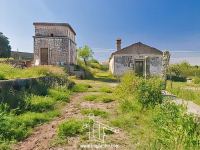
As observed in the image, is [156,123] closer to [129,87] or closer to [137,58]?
[129,87]

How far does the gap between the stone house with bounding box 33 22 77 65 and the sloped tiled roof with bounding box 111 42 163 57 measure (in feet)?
21.7

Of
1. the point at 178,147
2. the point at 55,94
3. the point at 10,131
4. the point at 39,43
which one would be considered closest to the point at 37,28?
Answer: the point at 39,43

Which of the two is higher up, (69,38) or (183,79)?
(69,38)

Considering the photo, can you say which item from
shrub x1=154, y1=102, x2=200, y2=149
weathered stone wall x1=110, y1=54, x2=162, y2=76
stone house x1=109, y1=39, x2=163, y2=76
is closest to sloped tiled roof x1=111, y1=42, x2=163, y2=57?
stone house x1=109, y1=39, x2=163, y2=76

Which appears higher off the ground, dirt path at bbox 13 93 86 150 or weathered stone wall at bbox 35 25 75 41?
weathered stone wall at bbox 35 25 75 41

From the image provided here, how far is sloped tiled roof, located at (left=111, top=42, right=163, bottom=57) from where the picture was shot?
3212 centimetres

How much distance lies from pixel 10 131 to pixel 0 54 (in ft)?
120

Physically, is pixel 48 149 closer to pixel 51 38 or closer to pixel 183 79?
pixel 51 38

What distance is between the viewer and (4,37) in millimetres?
43062

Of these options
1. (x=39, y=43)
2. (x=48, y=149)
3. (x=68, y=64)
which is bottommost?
(x=48, y=149)

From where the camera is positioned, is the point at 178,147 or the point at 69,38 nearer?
the point at 178,147

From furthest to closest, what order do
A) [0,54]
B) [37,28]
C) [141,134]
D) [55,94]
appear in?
[0,54] < [37,28] < [55,94] < [141,134]

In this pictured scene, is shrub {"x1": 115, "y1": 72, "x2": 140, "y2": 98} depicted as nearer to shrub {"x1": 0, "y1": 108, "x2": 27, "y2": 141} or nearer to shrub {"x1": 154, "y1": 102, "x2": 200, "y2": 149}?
shrub {"x1": 154, "y1": 102, "x2": 200, "y2": 149}

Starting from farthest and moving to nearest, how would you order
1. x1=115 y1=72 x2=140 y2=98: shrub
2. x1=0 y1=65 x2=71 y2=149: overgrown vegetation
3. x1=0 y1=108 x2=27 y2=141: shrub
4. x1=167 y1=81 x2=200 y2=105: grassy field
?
1. x1=167 y1=81 x2=200 y2=105: grassy field
2. x1=115 y1=72 x2=140 y2=98: shrub
3. x1=0 y1=65 x2=71 y2=149: overgrown vegetation
4. x1=0 y1=108 x2=27 y2=141: shrub
